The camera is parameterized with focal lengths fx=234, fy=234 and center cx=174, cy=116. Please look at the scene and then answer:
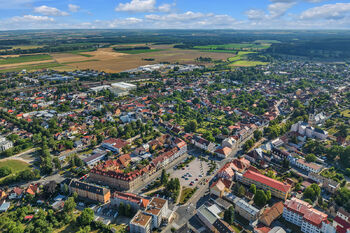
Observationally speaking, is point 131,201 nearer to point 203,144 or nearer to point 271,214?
point 271,214

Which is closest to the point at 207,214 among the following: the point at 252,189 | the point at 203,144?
the point at 252,189

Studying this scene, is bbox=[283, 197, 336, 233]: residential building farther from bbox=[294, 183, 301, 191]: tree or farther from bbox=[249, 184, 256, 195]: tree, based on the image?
bbox=[294, 183, 301, 191]: tree

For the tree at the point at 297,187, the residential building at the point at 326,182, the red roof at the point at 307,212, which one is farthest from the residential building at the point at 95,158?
the residential building at the point at 326,182

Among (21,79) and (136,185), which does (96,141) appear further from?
(21,79)

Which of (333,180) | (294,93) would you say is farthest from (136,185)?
(294,93)

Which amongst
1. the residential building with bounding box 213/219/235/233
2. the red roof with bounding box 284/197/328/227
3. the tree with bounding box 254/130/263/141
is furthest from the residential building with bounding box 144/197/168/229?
the tree with bounding box 254/130/263/141

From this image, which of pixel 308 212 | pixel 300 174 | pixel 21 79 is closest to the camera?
pixel 308 212

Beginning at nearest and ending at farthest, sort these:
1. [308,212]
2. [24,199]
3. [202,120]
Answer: [308,212] < [24,199] < [202,120]
